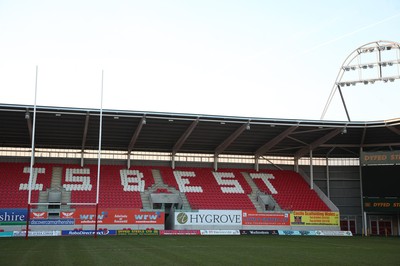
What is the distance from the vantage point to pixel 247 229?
41.9 metres

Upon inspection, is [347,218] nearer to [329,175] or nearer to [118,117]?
[329,175]

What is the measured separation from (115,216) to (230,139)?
13.0 m

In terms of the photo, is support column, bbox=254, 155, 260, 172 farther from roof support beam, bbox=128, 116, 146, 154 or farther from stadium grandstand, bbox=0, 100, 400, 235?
roof support beam, bbox=128, 116, 146, 154

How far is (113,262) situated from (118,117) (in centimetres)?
2251

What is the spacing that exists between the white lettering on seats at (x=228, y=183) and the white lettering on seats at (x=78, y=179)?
12766 millimetres

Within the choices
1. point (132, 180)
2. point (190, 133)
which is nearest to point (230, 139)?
point (190, 133)

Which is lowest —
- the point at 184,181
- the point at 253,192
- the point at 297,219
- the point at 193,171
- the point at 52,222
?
the point at 52,222

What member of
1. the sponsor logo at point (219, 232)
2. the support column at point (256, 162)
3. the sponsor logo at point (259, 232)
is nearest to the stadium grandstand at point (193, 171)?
the support column at point (256, 162)

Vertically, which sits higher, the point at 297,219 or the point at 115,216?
the point at 115,216

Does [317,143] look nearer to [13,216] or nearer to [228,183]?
[228,183]

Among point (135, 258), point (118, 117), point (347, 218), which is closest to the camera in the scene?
point (135, 258)

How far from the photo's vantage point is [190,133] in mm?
43156

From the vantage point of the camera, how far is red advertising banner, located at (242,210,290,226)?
4219cm

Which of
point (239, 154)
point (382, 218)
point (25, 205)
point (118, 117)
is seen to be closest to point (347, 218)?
point (382, 218)
